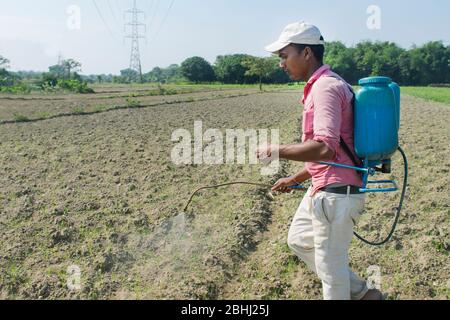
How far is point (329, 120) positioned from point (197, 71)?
3110 inches

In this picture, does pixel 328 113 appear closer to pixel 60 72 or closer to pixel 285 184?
pixel 285 184

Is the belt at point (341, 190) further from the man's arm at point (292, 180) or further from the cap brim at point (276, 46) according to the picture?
the cap brim at point (276, 46)

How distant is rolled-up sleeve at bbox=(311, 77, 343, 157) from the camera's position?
7.34ft

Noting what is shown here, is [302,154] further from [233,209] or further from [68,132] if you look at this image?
[68,132]

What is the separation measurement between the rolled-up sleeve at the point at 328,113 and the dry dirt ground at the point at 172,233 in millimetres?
1882

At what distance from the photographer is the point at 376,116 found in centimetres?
237

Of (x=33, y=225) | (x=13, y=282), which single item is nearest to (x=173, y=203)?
(x=33, y=225)

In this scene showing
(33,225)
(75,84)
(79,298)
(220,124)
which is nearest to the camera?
(79,298)

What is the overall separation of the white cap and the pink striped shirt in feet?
0.56

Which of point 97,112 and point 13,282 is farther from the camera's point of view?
point 97,112

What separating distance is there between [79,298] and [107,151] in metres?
6.32
